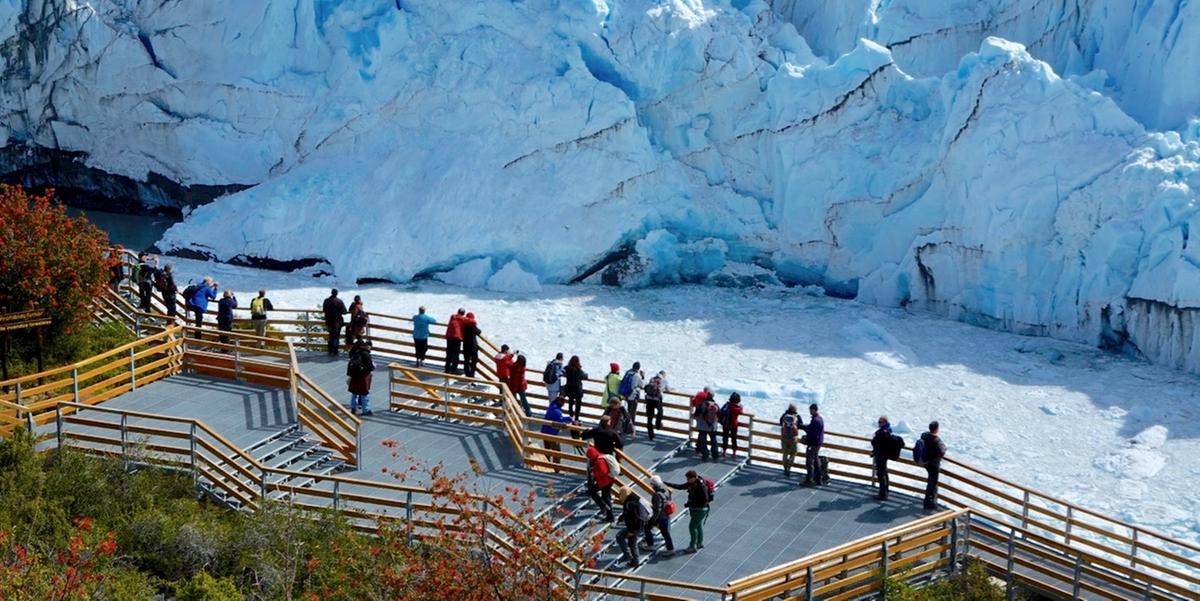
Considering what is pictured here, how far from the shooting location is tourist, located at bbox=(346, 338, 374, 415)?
18047 millimetres

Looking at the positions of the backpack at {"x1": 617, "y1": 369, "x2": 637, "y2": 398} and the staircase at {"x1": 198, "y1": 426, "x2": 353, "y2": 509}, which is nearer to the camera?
the staircase at {"x1": 198, "y1": 426, "x2": 353, "y2": 509}

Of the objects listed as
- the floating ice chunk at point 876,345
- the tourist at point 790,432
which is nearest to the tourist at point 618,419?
the tourist at point 790,432

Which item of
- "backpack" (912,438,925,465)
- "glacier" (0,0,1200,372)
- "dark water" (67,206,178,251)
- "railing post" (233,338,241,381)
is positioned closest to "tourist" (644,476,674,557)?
"backpack" (912,438,925,465)

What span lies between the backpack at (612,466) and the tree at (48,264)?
9.02 m

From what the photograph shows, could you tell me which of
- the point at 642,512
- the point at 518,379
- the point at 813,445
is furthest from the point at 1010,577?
the point at 518,379

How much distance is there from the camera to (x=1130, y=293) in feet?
82.3

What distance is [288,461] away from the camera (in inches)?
657

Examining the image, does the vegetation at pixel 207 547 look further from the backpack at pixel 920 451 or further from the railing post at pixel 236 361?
the backpack at pixel 920 451

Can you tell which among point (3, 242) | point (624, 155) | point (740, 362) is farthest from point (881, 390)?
point (3, 242)

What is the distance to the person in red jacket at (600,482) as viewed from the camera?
50.5 feet

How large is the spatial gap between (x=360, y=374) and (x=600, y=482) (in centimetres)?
432

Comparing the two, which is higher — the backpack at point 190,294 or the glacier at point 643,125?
the glacier at point 643,125

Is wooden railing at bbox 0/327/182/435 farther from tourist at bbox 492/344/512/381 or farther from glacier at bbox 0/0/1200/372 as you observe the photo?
glacier at bbox 0/0/1200/372

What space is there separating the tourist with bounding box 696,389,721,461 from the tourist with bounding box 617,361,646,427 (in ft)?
3.41
